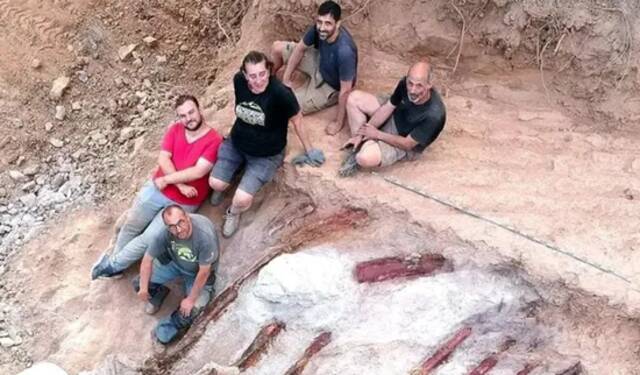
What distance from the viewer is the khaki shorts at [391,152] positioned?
248 inches

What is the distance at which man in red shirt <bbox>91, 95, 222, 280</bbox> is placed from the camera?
20.9 ft

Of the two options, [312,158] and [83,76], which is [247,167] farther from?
[83,76]

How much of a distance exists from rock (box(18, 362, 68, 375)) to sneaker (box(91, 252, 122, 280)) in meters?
0.79

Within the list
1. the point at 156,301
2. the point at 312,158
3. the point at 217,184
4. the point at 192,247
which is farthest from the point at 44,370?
the point at 312,158

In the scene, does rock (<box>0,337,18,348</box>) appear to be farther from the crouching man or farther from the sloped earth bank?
the crouching man

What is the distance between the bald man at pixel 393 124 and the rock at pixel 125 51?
3.27 metres

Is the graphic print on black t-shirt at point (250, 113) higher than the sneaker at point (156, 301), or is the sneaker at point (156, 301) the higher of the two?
the graphic print on black t-shirt at point (250, 113)

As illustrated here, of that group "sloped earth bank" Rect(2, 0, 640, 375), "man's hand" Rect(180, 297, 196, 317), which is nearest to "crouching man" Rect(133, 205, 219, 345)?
"man's hand" Rect(180, 297, 196, 317)

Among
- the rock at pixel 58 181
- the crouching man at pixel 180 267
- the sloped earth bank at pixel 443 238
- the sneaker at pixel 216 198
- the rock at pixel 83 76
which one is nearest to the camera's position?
the sloped earth bank at pixel 443 238

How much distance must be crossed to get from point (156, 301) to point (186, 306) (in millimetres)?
489

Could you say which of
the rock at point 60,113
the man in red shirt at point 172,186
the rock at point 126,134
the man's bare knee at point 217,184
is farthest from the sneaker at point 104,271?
the rock at point 60,113

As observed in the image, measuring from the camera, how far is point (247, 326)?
5902mm

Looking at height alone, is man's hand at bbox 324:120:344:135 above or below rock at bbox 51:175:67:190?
above

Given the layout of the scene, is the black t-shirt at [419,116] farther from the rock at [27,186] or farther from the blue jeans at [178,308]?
the rock at [27,186]
